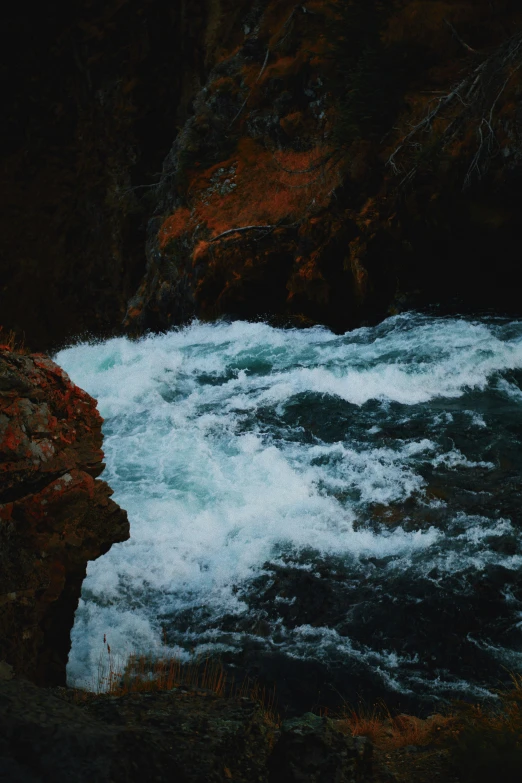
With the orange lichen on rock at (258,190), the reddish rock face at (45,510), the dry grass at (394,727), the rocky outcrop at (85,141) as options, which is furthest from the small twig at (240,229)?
the dry grass at (394,727)

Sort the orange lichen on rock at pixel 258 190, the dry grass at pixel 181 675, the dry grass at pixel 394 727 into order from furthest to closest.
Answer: the orange lichen on rock at pixel 258 190 < the dry grass at pixel 181 675 < the dry grass at pixel 394 727

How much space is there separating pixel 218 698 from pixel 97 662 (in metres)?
2.20

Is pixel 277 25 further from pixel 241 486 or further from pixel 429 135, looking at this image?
pixel 241 486

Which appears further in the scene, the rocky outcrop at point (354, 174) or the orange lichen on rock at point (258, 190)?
the orange lichen on rock at point (258, 190)

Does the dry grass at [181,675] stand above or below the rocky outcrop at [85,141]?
below

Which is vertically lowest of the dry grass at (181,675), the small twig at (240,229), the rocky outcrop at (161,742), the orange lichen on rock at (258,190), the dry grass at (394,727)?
the dry grass at (181,675)

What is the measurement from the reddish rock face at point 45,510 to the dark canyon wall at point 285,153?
10.0 meters

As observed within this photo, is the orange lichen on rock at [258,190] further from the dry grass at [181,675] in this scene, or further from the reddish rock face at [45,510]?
the dry grass at [181,675]

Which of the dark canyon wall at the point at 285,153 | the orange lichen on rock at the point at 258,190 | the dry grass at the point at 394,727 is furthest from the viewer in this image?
the orange lichen on rock at the point at 258,190

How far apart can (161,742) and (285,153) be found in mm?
16994

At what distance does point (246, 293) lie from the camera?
16016mm

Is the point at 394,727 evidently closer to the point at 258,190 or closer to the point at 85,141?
the point at 258,190

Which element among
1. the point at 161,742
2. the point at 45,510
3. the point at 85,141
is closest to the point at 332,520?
the point at 45,510

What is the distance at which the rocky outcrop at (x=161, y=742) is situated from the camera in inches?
89.3
